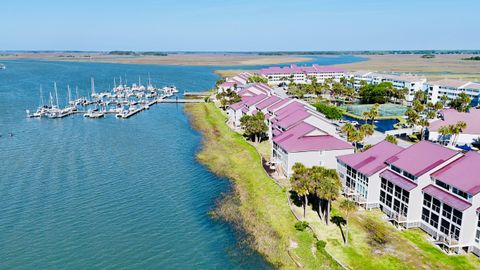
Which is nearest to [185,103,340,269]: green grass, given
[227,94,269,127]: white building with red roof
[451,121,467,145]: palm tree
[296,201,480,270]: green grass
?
[296,201,480,270]: green grass

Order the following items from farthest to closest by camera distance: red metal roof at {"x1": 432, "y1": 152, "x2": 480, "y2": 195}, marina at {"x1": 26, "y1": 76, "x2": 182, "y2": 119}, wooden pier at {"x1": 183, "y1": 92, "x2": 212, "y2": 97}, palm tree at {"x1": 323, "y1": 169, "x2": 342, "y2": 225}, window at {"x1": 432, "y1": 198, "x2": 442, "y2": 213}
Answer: wooden pier at {"x1": 183, "y1": 92, "x2": 212, "y2": 97}, marina at {"x1": 26, "y1": 76, "x2": 182, "y2": 119}, palm tree at {"x1": 323, "y1": 169, "x2": 342, "y2": 225}, window at {"x1": 432, "y1": 198, "x2": 442, "y2": 213}, red metal roof at {"x1": 432, "y1": 152, "x2": 480, "y2": 195}

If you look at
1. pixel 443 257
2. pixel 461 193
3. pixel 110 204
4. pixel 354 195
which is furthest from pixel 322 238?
pixel 110 204

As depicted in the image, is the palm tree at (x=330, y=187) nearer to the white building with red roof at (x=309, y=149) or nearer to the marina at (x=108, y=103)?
the white building with red roof at (x=309, y=149)

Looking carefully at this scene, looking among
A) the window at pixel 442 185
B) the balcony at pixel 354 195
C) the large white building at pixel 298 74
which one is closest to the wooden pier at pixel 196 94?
the large white building at pixel 298 74

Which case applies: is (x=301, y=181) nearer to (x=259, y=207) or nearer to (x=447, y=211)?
(x=259, y=207)

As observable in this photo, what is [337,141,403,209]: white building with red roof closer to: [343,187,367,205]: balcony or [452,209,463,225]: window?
[343,187,367,205]: balcony

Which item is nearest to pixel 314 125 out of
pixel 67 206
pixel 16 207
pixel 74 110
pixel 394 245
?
pixel 394 245
